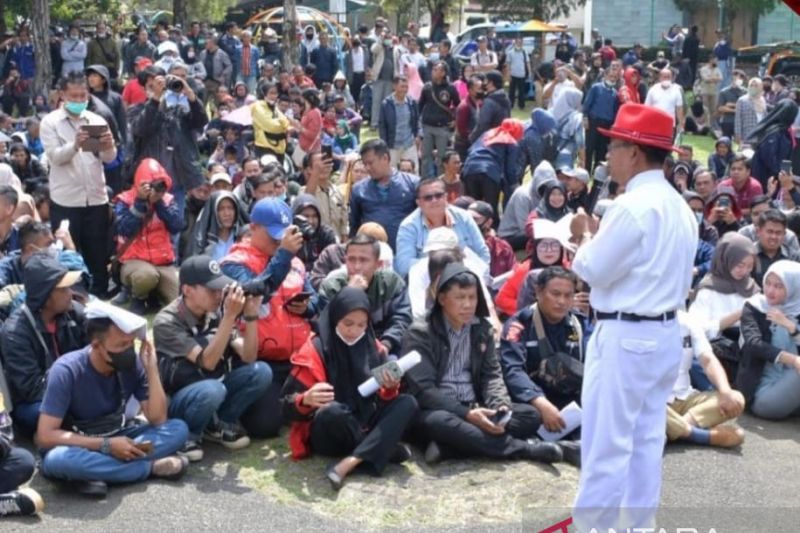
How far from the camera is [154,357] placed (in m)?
5.71

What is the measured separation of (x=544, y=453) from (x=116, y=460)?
229cm

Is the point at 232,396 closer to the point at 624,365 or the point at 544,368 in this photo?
the point at 544,368

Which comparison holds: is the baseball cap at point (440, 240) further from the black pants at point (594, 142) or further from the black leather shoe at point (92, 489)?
the black pants at point (594, 142)

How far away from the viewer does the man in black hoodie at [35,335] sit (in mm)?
6008

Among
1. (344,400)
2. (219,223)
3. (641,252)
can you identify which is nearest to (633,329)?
(641,252)

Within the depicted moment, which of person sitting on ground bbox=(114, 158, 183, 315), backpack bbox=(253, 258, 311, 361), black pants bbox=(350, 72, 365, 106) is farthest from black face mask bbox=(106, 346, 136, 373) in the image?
black pants bbox=(350, 72, 365, 106)

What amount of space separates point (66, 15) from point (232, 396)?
25.4 meters

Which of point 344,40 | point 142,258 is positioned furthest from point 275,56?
point 142,258

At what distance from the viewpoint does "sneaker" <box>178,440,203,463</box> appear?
6060 millimetres

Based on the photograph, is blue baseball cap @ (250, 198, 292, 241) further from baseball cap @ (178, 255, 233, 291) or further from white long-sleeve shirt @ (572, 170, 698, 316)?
white long-sleeve shirt @ (572, 170, 698, 316)

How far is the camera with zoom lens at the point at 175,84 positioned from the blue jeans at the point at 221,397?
447 cm

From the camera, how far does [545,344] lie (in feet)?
21.9

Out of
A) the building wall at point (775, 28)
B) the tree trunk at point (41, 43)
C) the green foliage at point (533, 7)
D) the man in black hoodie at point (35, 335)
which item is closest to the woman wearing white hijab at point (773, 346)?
the man in black hoodie at point (35, 335)

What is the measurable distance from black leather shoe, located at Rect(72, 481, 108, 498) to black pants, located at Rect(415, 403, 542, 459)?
1719 mm
